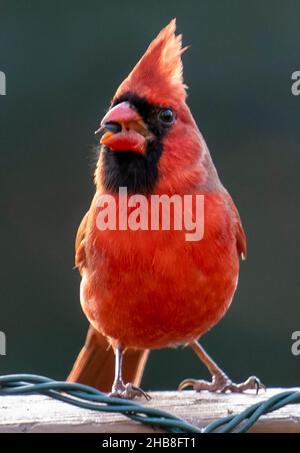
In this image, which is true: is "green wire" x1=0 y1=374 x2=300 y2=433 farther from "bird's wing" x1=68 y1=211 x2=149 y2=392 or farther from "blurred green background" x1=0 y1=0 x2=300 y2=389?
"blurred green background" x1=0 y1=0 x2=300 y2=389

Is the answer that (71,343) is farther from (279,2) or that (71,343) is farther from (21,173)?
(279,2)

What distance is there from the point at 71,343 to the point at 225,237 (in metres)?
2.09

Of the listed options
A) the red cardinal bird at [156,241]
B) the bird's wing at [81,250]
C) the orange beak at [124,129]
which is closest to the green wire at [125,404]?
the red cardinal bird at [156,241]

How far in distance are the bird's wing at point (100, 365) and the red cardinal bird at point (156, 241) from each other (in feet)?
0.65

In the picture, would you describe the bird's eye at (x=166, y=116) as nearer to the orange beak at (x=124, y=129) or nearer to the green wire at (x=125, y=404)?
the orange beak at (x=124, y=129)

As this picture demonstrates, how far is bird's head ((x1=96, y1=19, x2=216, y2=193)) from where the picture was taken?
2.48 metres

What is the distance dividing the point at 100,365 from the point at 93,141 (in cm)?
175

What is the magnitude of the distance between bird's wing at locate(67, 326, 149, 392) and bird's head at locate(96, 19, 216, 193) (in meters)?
0.55

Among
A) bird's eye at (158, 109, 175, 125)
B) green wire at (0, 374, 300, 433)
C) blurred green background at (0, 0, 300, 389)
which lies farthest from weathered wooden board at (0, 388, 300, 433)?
blurred green background at (0, 0, 300, 389)

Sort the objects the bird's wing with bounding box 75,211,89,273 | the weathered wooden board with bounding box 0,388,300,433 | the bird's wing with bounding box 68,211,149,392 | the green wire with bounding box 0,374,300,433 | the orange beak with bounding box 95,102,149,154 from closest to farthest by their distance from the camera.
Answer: the green wire with bounding box 0,374,300,433 → the weathered wooden board with bounding box 0,388,300,433 → the orange beak with bounding box 95,102,149,154 → the bird's wing with bounding box 75,211,89,273 → the bird's wing with bounding box 68,211,149,392

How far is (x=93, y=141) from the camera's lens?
14.7ft

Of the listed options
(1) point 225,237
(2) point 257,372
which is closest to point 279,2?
(2) point 257,372

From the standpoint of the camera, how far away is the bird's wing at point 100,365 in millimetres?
2875
